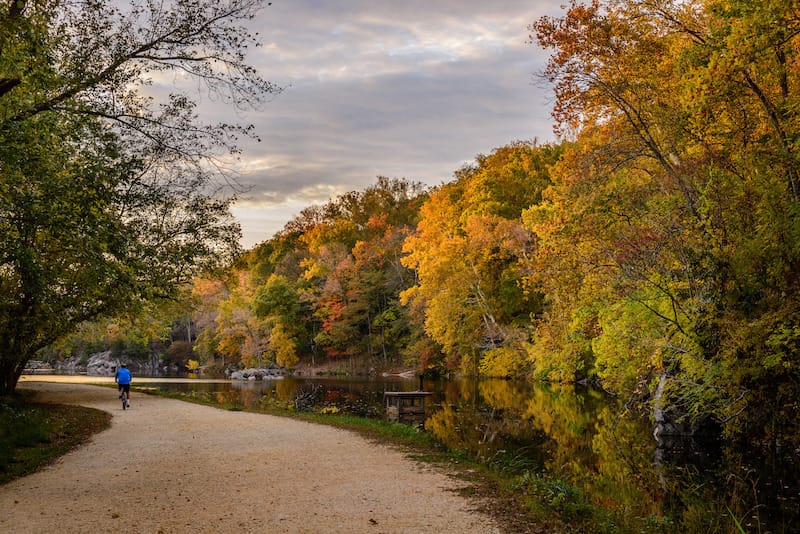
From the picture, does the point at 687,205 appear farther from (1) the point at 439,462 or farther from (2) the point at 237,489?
(2) the point at 237,489

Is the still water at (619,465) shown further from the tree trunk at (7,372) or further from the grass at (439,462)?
the tree trunk at (7,372)

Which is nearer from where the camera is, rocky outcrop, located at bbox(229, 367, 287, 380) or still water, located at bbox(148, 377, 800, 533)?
still water, located at bbox(148, 377, 800, 533)

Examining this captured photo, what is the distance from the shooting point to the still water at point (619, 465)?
7.98 metres

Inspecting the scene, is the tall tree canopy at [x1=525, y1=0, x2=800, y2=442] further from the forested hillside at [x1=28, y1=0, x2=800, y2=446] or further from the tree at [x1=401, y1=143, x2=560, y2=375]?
the tree at [x1=401, y1=143, x2=560, y2=375]

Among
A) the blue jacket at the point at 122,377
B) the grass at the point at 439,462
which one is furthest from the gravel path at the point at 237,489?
the blue jacket at the point at 122,377

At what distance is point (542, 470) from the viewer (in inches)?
438

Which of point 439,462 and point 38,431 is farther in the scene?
point 38,431

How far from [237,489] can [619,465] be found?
755 cm

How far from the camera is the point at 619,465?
38.5 feet

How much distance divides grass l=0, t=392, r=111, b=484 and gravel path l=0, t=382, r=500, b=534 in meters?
0.41

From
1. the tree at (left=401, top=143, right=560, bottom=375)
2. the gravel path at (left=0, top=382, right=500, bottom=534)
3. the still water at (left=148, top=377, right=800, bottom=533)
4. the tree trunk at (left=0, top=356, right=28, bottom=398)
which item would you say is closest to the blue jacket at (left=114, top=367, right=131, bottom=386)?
the tree trunk at (left=0, top=356, right=28, bottom=398)

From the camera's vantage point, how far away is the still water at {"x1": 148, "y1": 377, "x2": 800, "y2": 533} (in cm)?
798

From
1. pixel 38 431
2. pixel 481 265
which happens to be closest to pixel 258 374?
pixel 481 265

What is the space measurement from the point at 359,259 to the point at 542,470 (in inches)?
1698
